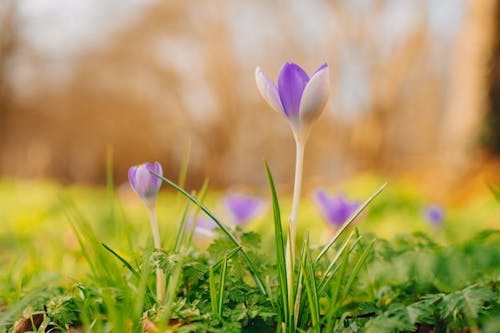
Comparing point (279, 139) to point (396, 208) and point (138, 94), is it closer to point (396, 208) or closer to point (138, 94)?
point (138, 94)

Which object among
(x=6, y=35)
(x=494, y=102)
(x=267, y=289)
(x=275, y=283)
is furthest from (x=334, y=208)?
(x=6, y=35)

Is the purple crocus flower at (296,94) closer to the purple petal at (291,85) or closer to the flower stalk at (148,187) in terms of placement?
the purple petal at (291,85)

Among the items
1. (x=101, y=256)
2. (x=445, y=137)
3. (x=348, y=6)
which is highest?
(x=348, y=6)

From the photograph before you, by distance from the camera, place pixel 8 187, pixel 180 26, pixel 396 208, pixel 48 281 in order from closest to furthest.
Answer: pixel 48 281 → pixel 396 208 → pixel 8 187 → pixel 180 26

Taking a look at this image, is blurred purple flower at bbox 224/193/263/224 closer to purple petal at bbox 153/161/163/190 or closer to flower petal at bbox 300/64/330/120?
purple petal at bbox 153/161/163/190

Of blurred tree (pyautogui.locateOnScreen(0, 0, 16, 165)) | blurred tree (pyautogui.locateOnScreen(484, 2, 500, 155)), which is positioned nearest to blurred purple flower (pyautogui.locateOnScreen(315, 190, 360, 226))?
blurred tree (pyautogui.locateOnScreen(484, 2, 500, 155))

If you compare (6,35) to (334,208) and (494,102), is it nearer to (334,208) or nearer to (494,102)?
(494,102)

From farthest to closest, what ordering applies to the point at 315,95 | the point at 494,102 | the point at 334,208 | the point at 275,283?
the point at 494,102 < the point at 334,208 < the point at 275,283 < the point at 315,95

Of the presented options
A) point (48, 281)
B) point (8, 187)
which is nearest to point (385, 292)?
point (48, 281)
